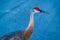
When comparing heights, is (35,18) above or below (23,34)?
above

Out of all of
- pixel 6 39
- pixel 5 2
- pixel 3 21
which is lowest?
pixel 6 39

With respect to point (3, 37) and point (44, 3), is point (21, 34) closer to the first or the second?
point (3, 37)

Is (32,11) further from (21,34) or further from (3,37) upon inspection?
(3,37)

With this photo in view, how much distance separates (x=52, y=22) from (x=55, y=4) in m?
0.16

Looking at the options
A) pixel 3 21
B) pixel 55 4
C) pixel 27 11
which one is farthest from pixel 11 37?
pixel 55 4

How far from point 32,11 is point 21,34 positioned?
0.74 ft

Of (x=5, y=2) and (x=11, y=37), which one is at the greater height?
(x=5, y=2)

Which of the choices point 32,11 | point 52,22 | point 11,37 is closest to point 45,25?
point 52,22

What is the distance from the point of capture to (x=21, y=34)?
1503 mm

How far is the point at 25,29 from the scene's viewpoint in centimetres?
149

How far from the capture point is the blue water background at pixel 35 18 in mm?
1485

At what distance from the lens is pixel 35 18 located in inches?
59.0

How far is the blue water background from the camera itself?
4.87 ft

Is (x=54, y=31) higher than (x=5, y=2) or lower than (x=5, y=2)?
lower
